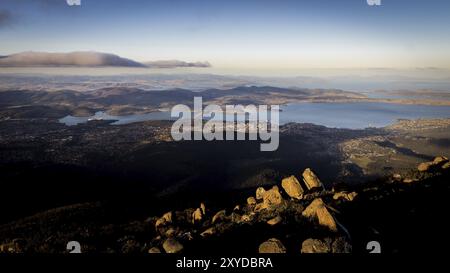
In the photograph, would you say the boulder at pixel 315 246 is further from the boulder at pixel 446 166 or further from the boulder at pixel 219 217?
the boulder at pixel 446 166

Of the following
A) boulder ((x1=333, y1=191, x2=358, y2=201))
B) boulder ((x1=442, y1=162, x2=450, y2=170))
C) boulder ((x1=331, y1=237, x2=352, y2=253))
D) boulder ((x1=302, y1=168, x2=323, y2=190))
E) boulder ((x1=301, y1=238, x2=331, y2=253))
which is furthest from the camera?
boulder ((x1=442, y1=162, x2=450, y2=170))

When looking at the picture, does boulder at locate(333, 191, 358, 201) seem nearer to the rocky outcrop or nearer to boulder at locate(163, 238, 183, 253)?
the rocky outcrop

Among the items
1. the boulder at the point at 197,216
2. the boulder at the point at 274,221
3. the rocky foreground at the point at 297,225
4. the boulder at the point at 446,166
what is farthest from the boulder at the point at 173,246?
the boulder at the point at 446,166

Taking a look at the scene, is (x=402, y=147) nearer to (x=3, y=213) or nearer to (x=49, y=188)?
(x=49, y=188)

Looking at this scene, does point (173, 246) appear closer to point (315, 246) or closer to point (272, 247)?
point (272, 247)

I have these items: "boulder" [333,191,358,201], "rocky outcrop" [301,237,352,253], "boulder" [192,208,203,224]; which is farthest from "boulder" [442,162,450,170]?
"rocky outcrop" [301,237,352,253]
